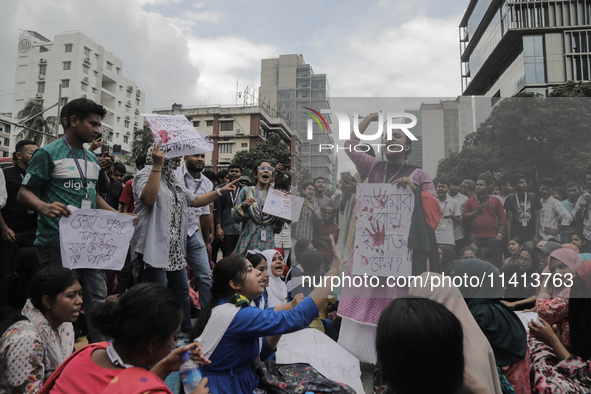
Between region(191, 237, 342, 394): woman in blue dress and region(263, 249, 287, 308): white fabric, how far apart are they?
1.05 meters

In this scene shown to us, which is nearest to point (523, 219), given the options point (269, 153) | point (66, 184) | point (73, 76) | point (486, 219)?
point (486, 219)

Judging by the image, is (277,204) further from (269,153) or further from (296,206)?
(269,153)

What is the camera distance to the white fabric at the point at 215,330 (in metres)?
2.16

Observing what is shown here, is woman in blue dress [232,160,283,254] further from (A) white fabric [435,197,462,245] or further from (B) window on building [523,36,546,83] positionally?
(B) window on building [523,36,546,83]

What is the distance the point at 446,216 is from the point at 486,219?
33cm

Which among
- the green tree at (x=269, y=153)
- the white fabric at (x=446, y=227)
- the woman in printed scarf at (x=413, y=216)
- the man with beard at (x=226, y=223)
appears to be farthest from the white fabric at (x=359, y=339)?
the green tree at (x=269, y=153)

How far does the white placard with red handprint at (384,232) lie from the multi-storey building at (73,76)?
155 feet

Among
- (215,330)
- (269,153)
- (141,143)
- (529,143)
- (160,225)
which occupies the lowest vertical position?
(215,330)

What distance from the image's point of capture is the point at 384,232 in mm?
3006

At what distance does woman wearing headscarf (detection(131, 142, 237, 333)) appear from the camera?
3.03 meters

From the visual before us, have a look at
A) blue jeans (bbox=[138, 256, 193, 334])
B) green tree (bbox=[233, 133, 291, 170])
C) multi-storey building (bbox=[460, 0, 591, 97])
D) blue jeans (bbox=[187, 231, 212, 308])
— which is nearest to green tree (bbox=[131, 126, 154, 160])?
green tree (bbox=[233, 133, 291, 170])

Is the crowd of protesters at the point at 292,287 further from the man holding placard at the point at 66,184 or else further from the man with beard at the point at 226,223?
the man with beard at the point at 226,223

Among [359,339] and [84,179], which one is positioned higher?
[84,179]

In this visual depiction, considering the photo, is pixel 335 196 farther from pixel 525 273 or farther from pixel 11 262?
pixel 11 262
